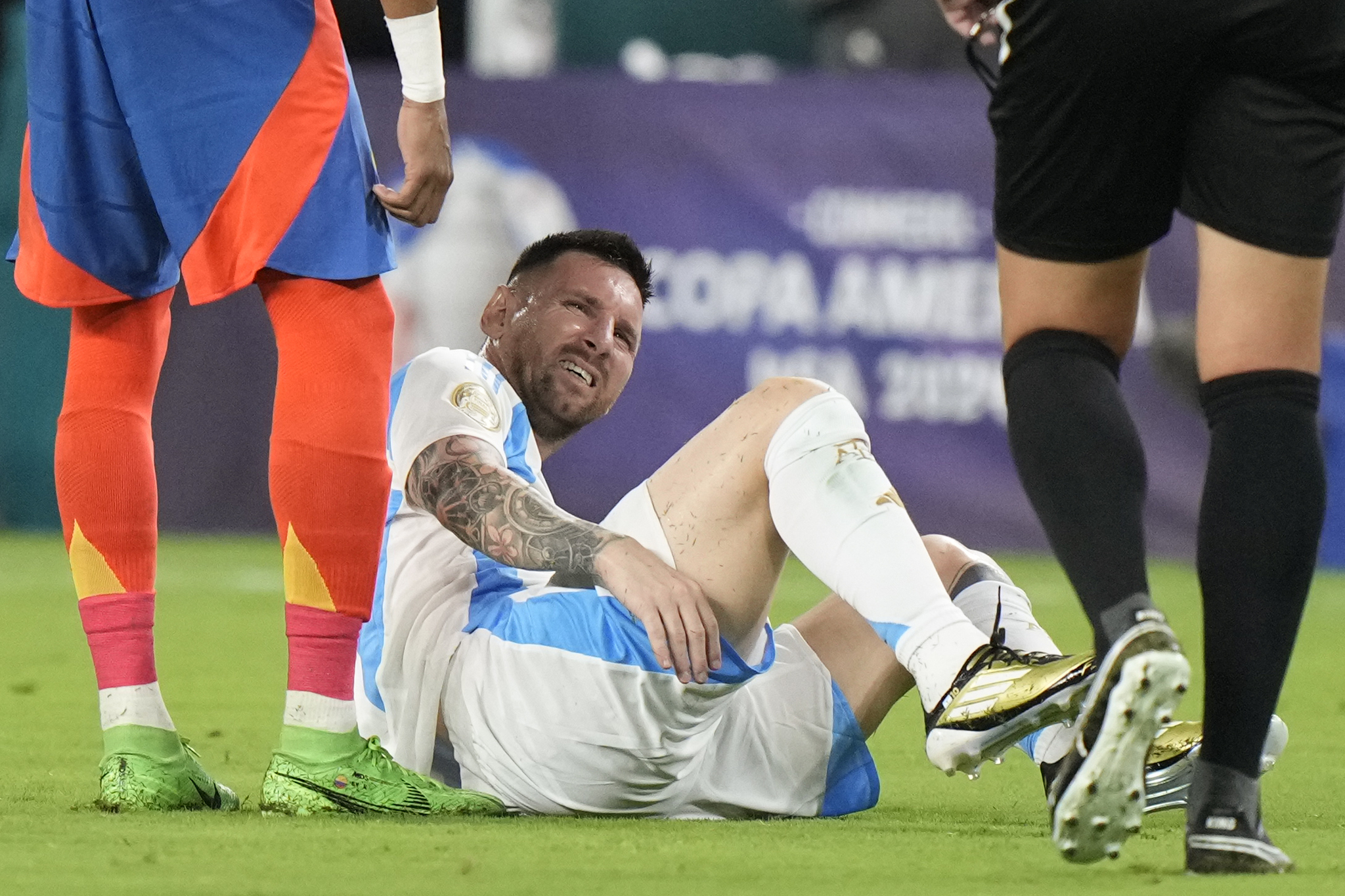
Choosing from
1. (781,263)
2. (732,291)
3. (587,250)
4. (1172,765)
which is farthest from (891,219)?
(1172,765)

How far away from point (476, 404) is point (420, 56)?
416 mm

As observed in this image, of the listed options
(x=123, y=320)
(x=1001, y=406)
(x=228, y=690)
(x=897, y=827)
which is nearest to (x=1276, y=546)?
(x=897, y=827)

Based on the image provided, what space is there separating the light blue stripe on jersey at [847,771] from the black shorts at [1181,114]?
2.54 ft

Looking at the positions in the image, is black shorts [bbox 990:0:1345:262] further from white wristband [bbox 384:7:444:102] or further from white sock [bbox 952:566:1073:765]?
white wristband [bbox 384:7:444:102]

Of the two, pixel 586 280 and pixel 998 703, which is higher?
pixel 586 280

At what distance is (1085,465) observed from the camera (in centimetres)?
182

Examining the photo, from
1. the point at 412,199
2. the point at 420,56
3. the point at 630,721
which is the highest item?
the point at 420,56

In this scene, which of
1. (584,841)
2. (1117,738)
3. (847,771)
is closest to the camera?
(1117,738)

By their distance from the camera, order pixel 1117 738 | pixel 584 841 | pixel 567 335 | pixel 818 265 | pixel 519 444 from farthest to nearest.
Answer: pixel 818 265 → pixel 567 335 → pixel 519 444 → pixel 584 841 → pixel 1117 738

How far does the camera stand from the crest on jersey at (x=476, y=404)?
2359mm

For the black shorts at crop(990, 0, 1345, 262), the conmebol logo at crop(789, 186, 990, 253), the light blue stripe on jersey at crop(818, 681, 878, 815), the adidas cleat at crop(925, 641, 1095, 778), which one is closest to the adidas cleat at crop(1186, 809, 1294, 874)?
the adidas cleat at crop(925, 641, 1095, 778)

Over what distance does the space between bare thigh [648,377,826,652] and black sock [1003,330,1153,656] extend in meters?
0.37

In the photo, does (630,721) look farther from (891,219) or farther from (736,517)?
(891,219)

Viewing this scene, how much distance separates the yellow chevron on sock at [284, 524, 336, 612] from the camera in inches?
88.0
